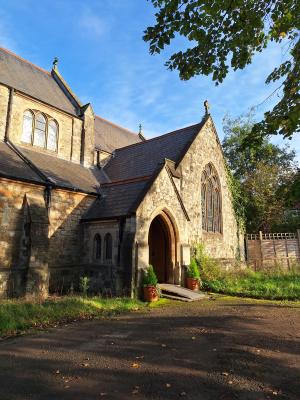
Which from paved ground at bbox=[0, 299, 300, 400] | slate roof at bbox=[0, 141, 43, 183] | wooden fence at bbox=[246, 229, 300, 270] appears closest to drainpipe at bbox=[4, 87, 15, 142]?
slate roof at bbox=[0, 141, 43, 183]

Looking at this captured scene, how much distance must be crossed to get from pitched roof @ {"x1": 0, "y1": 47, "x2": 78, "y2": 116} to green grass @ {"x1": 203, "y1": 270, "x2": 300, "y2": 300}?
13070 millimetres

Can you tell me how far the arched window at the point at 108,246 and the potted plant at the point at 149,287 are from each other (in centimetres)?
203

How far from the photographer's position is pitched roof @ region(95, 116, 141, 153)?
21.0 metres

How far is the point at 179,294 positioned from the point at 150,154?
8749mm

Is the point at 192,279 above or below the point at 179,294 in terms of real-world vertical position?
above

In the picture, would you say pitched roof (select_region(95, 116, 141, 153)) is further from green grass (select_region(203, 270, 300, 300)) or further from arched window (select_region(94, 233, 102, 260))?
green grass (select_region(203, 270, 300, 300))

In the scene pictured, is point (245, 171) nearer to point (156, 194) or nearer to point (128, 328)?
point (156, 194)

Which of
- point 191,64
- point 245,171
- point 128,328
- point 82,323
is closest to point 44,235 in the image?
point 82,323

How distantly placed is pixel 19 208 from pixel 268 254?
14.7 meters

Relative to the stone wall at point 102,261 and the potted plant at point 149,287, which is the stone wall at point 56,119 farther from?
the potted plant at point 149,287

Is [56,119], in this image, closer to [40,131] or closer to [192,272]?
[40,131]

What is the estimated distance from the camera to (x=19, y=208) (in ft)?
39.0

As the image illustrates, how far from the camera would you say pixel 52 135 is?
1694 centimetres

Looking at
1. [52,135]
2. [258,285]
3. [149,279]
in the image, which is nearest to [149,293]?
[149,279]
